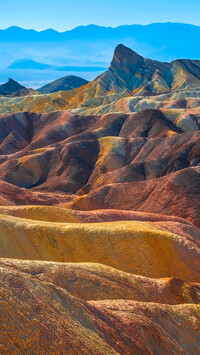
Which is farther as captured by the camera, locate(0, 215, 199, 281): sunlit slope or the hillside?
locate(0, 215, 199, 281): sunlit slope

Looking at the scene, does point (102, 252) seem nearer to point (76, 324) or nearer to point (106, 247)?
point (106, 247)

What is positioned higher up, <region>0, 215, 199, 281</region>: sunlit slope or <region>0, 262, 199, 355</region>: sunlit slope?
<region>0, 262, 199, 355</region>: sunlit slope

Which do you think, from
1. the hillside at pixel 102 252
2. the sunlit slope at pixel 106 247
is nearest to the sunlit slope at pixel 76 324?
the hillside at pixel 102 252

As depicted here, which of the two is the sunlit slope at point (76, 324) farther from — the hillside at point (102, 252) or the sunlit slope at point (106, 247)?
the sunlit slope at point (106, 247)

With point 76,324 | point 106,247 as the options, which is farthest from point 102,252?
point 76,324

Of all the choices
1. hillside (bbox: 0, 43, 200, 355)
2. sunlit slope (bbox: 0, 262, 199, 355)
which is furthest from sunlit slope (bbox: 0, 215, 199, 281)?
sunlit slope (bbox: 0, 262, 199, 355)

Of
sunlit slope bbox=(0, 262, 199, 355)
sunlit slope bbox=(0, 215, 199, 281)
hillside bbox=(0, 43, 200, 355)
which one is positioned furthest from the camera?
sunlit slope bbox=(0, 215, 199, 281)

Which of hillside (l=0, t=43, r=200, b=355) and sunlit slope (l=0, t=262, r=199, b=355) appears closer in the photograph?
sunlit slope (l=0, t=262, r=199, b=355)

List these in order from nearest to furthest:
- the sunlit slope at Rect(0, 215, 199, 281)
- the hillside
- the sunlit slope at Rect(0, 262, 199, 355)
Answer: the sunlit slope at Rect(0, 262, 199, 355) < the hillside < the sunlit slope at Rect(0, 215, 199, 281)

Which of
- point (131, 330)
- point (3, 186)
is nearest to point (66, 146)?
point (3, 186)

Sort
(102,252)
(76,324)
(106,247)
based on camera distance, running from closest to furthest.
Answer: (76,324)
(102,252)
(106,247)

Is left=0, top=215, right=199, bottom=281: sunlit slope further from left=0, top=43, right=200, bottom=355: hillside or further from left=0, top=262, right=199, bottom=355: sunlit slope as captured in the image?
left=0, top=262, right=199, bottom=355: sunlit slope
